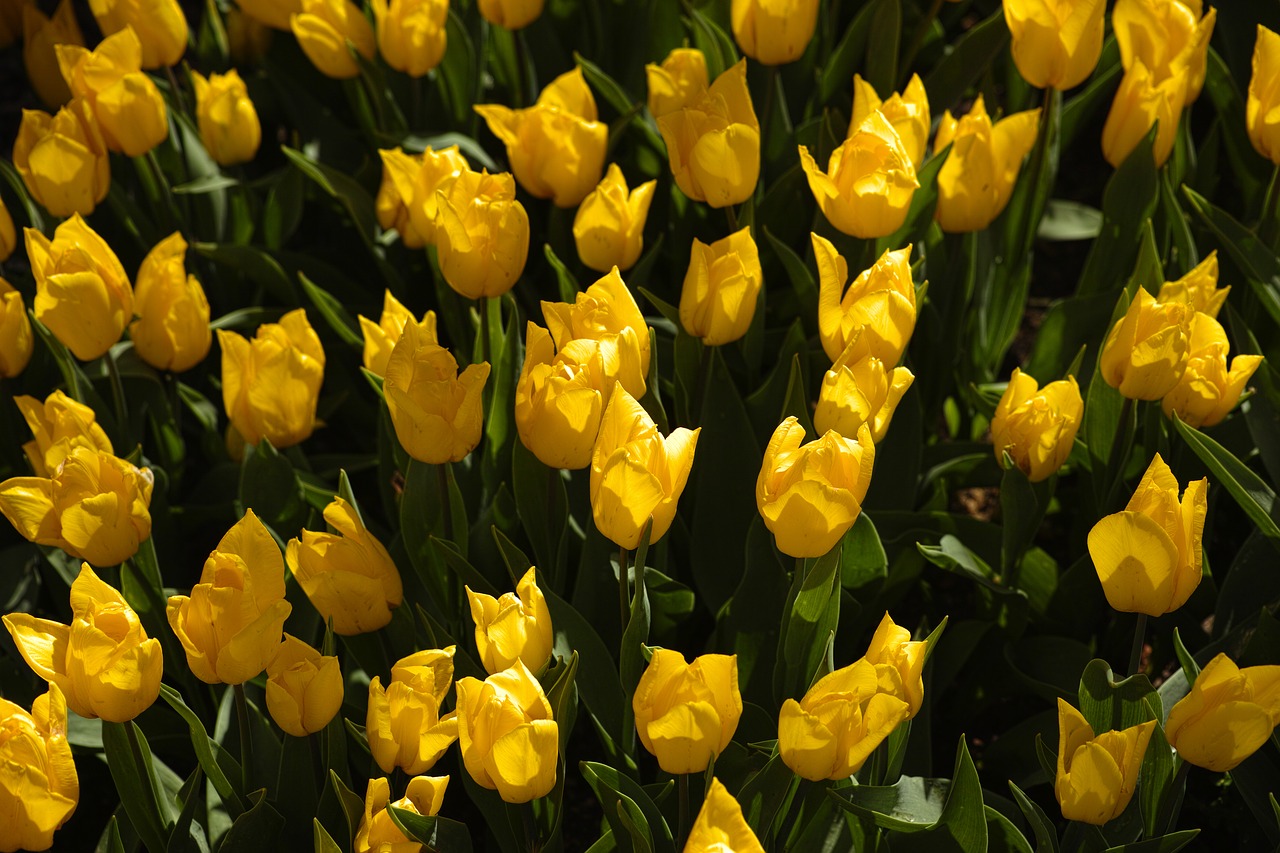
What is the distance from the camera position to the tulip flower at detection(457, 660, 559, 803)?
1.12 meters

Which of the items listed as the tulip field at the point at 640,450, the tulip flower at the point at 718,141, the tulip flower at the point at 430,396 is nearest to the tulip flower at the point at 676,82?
the tulip field at the point at 640,450

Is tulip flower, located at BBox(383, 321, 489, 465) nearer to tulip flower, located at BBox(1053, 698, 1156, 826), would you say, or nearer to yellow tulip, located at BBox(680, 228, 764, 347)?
yellow tulip, located at BBox(680, 228, 764, 347)

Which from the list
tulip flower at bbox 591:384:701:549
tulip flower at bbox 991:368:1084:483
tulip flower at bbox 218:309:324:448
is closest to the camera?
tulip flower at bbox 591:384:701:549

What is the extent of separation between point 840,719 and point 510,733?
287mm

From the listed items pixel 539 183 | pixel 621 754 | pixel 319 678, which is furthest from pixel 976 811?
pixel 539 183

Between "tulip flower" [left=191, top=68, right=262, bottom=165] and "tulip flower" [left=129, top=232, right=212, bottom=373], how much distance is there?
447 millimetres

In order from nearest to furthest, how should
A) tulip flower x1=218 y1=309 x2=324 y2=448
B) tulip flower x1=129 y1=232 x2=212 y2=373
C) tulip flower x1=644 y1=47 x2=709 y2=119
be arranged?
tulip flower x1=218 y1=309 x2=324 y2=448, tulip flower x1=129 y1=232 x2=212 y2=373, tulip flower x1=644 y1=47 x2=709 y2=119

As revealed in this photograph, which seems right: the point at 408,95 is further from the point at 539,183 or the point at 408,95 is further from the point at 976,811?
the point at 976,811

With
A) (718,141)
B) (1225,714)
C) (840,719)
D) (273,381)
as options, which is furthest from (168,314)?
(1225,714)

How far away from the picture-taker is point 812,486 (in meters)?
1.22

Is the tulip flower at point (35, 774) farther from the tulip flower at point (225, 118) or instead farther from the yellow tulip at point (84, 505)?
the tulip flower at point (225, 118)

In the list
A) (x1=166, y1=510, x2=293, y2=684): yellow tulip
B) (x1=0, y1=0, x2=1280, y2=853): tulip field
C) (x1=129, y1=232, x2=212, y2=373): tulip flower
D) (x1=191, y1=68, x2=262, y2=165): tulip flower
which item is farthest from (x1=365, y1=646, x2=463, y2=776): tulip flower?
(x1=191, y1=68, x2=262, y2=165): tulip flower

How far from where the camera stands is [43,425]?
1.65m

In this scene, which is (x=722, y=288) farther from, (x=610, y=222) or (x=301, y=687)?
(x=301, y=687)
